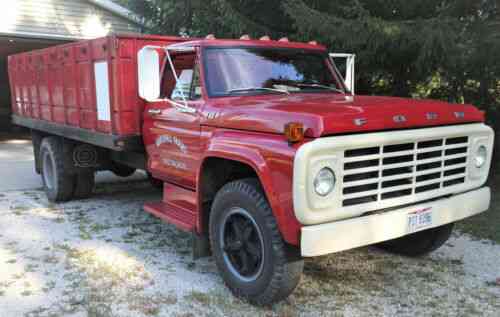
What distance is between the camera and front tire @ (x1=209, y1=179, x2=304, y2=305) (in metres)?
3.68

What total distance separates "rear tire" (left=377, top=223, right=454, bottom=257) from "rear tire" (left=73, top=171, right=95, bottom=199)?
184 inches

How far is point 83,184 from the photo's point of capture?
7.61m

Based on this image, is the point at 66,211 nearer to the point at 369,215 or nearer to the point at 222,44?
the point at 222,44

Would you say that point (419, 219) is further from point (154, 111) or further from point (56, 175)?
point (56, 175)

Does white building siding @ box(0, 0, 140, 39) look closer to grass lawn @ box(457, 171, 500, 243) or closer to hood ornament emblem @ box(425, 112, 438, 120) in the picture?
grass lawn @ box(457, 171, 500, 243)

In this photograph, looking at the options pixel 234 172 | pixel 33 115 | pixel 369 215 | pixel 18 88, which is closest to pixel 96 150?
pixel 33 115

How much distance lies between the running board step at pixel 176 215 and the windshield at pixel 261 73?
120 centimetres

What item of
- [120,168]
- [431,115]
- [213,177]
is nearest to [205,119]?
[213,177]

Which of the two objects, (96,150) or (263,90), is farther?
(96,150)

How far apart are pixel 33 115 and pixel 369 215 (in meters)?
6.77

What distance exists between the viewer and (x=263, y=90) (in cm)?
468

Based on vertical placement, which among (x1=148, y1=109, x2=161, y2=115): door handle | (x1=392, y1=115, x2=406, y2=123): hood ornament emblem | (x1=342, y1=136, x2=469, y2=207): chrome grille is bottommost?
(x1=342, y1=136, x2=469, y2=207): chrome grille

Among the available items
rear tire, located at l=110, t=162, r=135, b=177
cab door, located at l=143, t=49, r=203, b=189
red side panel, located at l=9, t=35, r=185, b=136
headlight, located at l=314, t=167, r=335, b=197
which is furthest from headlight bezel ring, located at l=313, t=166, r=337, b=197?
rear tire, located at l=110, t=162, r=135, b=177

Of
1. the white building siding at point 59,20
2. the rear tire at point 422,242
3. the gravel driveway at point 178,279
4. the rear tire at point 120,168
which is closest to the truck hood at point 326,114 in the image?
the rear tire at point 422,242
